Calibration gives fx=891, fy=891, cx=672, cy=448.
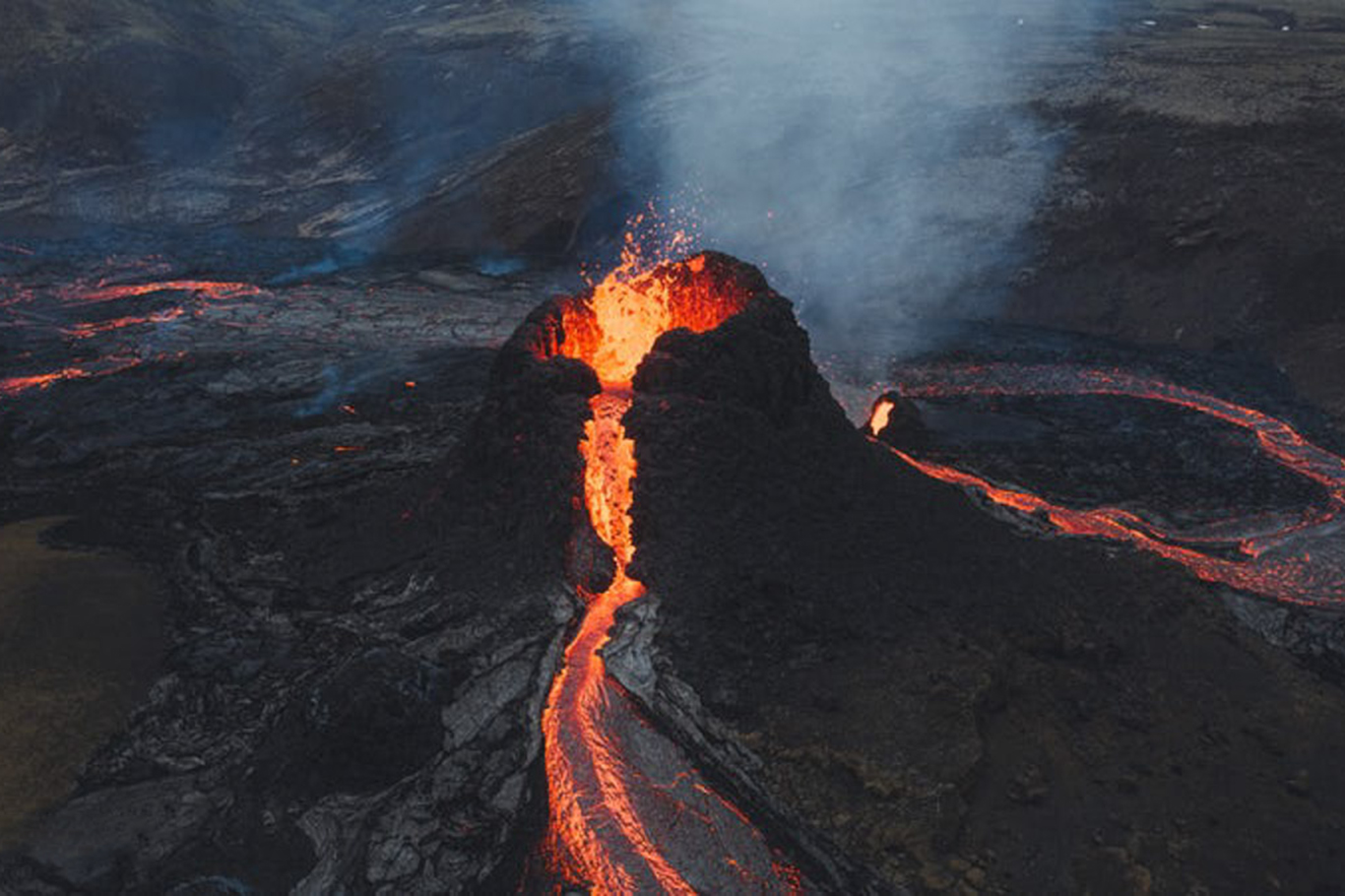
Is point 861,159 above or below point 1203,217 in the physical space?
above

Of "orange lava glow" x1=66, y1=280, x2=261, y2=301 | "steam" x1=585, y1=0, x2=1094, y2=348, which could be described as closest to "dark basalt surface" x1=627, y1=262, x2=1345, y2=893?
"steam" x1=585, y1=0, x2=1094, y2=348

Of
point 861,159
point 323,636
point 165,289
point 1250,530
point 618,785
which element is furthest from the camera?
point 861,159

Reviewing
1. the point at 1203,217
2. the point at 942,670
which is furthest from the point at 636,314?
the point at 1203,217

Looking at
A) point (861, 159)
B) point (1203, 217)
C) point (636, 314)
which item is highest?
point (636, 314)

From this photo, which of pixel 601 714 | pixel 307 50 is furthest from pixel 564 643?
pixel 307 50

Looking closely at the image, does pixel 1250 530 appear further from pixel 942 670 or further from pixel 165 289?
pixel 165 289

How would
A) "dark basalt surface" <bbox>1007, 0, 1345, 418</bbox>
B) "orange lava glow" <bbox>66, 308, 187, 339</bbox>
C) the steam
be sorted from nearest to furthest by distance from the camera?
"dark basalt surface" <bbox>1007, 0, 1345, 418</bbox>, "orange lava glow" <bbox>66, 308, 187, 339</bbox>, the steam

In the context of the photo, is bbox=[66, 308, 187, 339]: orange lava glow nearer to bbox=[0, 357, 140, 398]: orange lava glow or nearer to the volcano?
bbox=[0, 357, 140, 398]: orange lava glow
